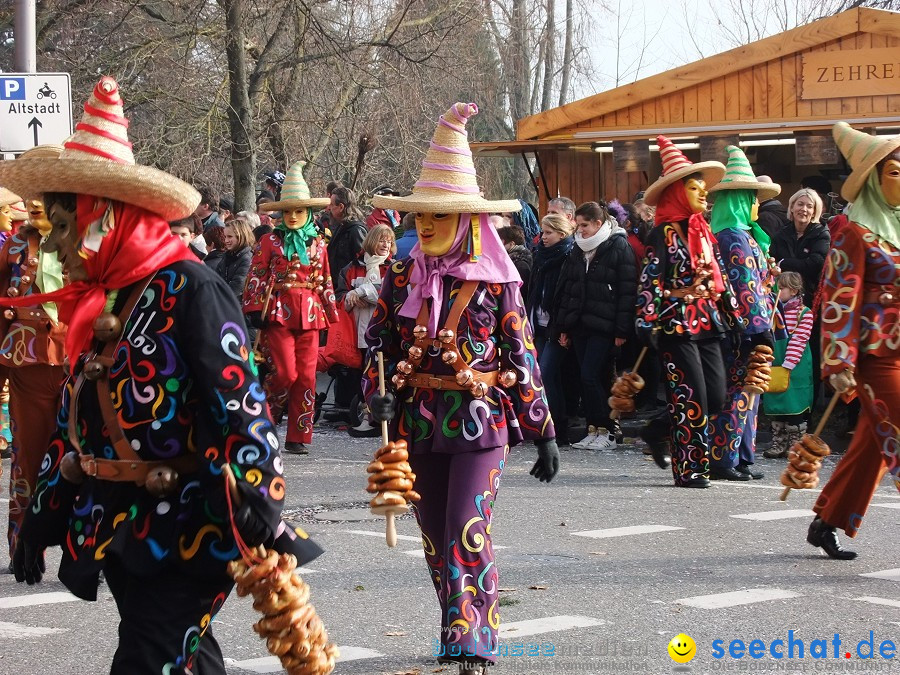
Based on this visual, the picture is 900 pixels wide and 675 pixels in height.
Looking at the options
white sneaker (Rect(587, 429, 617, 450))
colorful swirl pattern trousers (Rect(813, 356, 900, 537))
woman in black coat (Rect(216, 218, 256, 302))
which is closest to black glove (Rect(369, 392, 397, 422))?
colorful swirl pattern trousers (Rect(813, 356, 900, 537))

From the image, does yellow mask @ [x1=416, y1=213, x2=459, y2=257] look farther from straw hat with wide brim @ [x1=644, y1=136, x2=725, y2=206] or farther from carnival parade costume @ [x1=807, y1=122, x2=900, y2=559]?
straw hat with wide brim @ [x1=644, y1=136, x2=725, y2=206]

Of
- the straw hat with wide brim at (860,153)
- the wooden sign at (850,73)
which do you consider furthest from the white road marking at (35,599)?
the wooden sign at (850,73)

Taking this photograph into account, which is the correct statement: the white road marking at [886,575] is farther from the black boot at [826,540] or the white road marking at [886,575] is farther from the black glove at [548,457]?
the black glove at [548,457]

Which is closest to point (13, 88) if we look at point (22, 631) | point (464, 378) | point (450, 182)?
point (22, 631)

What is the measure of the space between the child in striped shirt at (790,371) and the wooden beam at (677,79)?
6305mm

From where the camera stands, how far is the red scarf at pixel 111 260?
385 centimetres

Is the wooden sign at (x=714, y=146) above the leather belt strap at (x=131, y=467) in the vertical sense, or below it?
above

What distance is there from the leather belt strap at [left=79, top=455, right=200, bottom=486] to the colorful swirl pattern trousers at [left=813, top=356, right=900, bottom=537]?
3.97 metres

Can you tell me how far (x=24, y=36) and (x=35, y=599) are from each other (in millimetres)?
9443

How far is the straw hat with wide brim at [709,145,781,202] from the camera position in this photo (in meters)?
10.6

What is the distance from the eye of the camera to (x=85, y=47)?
23000mm

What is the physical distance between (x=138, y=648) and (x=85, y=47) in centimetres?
2082

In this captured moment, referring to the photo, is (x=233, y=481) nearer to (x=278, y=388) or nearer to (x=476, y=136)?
(x=278, y=388)

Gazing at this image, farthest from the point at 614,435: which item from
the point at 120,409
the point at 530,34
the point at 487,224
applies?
the point at 530,34
